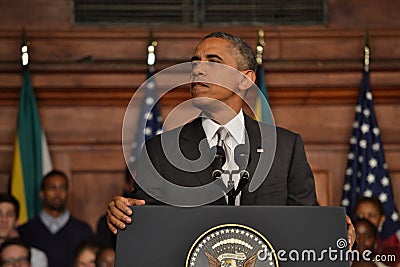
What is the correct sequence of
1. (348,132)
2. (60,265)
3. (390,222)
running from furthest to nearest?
1. (348,132)
2. (390,222)
3. (60,265)

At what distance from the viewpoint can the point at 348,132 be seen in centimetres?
821

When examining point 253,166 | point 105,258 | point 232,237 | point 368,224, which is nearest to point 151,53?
point 105,258

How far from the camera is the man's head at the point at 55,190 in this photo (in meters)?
7.43

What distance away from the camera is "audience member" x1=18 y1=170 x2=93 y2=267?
7.30 metres

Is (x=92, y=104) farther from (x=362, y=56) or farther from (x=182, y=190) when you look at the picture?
(x=182, y=190)

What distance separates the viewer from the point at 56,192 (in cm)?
743

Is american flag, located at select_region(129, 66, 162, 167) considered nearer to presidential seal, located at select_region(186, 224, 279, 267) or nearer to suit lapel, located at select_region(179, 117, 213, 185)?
suit lapel, located at select_region(179, 117, 213, 185)

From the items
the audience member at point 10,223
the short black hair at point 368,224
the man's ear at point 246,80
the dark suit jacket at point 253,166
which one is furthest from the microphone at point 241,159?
the audience member at point 10,223

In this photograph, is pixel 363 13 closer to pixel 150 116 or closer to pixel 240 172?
pixel 150 116

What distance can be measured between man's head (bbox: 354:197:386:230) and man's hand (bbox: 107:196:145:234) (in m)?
4.23

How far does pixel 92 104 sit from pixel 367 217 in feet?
8.28

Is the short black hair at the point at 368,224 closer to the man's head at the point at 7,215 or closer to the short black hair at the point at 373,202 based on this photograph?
the short black hair at the point at 373,202

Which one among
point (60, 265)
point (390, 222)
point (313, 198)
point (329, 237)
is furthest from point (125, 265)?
point (390, 222)

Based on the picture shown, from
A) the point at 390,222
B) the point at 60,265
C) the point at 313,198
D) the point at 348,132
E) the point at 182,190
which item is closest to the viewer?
the point at 182,190
